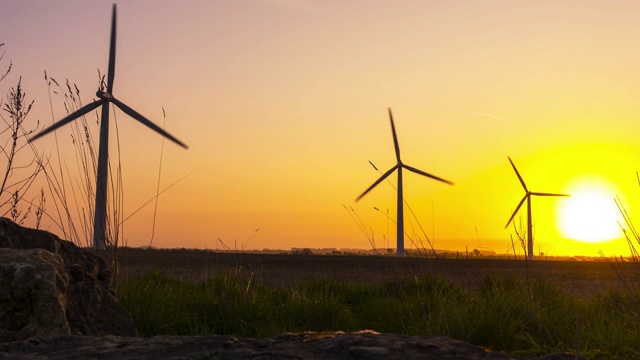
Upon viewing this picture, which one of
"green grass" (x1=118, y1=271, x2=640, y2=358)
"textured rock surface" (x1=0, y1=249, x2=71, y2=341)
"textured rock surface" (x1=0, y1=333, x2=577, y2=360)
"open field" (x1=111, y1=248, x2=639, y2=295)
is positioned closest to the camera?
"textured rock surface" (x1=0, y1=333, x2=577, y2=360)

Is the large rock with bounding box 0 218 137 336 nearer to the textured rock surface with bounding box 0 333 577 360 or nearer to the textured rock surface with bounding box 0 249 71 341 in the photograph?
the textured rock surface with bounding box 0 249 71 341

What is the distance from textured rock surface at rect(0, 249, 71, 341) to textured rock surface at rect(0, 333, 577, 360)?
1.08 m

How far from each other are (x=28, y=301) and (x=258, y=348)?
5.95 ft

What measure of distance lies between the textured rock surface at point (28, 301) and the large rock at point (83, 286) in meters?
0.63

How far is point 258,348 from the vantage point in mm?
2023

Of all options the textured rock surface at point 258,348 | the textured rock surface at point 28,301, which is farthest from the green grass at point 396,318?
the textured rock surface at point 258,348

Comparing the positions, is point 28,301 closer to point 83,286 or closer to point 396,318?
point 83,286

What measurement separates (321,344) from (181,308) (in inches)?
217

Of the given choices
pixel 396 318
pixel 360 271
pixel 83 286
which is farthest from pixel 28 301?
pixel 360 271

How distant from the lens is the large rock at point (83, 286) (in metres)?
4.11

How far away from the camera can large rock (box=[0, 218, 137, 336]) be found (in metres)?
4.11

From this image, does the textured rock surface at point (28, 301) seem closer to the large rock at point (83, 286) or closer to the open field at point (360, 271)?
the large rock at point (83, 286)

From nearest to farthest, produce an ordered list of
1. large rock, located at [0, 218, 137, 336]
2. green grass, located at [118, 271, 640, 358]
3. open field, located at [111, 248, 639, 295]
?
large rock, located at [0, 218, 137, 336] → green grass, located at [118, 271, 640, 358] → open field, located at [111, 248, 639, 295]

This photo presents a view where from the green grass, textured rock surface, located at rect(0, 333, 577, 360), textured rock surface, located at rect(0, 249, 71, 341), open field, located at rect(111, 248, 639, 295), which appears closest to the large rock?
textured rock surface, located at rect(0, 249, 71, 341)
